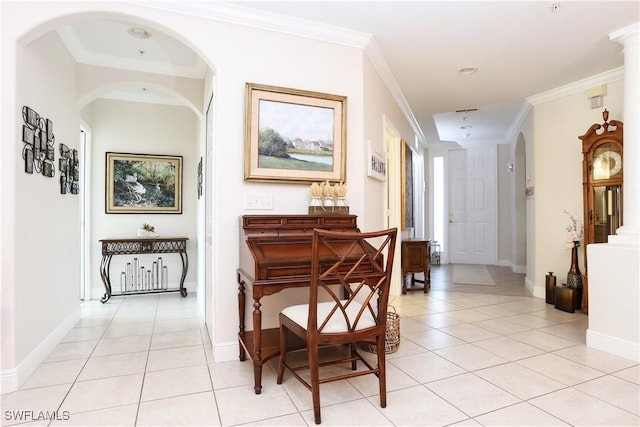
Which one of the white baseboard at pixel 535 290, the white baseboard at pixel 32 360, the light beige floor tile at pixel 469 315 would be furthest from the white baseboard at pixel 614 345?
the white baseboard at pixel 32 360

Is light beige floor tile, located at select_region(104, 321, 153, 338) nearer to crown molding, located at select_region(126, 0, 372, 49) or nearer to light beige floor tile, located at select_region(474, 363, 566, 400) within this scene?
crown molding, located at select_region(126, 0, 372, 49)

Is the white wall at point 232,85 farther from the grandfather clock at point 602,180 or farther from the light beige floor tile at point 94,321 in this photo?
the grandfather clock at point 602,180

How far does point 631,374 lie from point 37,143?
4.39 m

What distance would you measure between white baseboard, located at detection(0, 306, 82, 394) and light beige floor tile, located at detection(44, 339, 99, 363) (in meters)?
0.04

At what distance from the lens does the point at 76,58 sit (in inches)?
143

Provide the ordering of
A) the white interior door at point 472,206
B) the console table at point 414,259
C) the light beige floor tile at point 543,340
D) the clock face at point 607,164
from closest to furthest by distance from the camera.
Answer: the light beige floor tile at point 543,340 → the clock face at point 607,164 → the console table at point 414,259 → the white interior door at point 472,206

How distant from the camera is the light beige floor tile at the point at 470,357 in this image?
8.56ft

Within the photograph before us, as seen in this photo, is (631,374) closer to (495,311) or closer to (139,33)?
(495,311)

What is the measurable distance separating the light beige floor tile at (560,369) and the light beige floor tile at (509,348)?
0.08 meters

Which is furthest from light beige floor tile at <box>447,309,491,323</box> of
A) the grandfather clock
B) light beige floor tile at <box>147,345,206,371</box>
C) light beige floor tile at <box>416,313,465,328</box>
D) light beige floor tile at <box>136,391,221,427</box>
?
light beige floor tile at <box>136,391,221,427</box>

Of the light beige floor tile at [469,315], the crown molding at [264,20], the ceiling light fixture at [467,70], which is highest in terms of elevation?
the ceiling light fixture at [467,70]

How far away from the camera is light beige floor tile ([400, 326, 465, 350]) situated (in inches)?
118

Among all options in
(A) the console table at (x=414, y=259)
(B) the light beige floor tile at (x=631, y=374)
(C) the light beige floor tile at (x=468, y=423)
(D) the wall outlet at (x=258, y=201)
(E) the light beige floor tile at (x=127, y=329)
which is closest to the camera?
(C) the light beige floor tile at (x=468, y=423)

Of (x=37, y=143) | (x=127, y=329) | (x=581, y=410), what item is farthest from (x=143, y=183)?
(x=581, y=410)
